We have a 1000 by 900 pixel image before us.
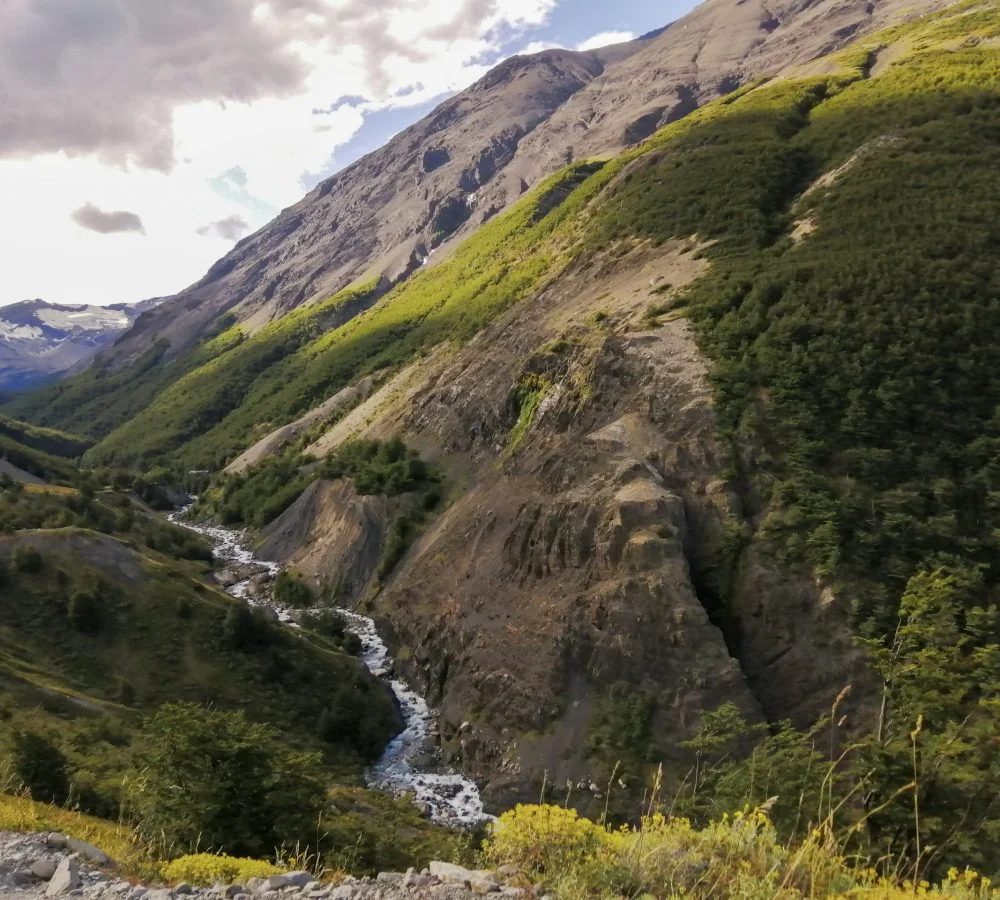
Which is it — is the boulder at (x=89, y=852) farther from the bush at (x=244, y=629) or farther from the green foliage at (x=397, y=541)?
the green foliage at (x=397, y=541)

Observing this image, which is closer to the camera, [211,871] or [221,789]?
[211,871]

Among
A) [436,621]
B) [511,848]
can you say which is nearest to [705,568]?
[436,621]

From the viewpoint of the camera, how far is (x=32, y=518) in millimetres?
41750

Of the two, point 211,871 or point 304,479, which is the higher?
point 211,871

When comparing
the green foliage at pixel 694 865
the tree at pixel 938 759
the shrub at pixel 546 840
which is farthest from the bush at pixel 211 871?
the tree at pixel 938 759

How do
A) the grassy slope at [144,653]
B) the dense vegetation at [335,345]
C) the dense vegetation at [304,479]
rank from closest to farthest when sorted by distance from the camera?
the grassy slope at [144,653], the dense vegetation at [304,479], the dense vegetation at [335,345]

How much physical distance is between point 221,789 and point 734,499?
81.6ft

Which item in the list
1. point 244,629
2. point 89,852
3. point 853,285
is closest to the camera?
point 89,852

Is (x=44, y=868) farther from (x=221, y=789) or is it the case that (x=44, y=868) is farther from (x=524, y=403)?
(x=524, y=403)

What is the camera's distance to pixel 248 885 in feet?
25.7

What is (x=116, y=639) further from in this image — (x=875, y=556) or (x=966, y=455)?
(x=966, y=455)

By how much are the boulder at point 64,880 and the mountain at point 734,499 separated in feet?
21.6

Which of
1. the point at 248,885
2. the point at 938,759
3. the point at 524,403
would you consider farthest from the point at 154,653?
the point at 938,759

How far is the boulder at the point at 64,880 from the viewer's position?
7.45 metres
